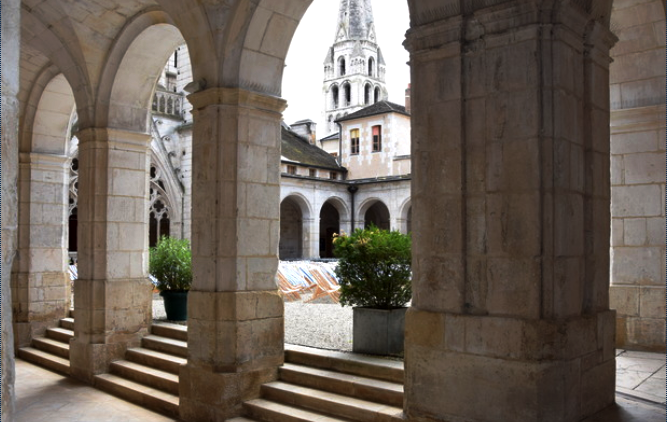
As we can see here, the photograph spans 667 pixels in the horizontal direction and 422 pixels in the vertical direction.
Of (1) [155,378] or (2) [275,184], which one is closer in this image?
(2) [275,184]

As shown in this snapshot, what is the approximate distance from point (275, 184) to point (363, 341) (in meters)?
1.69

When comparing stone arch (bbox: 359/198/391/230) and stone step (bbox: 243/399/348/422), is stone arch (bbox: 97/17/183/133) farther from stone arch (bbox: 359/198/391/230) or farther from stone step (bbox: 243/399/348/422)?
stone arch (bbox: 359/198/391/230)

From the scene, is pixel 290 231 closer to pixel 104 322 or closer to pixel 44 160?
pixel 44 160

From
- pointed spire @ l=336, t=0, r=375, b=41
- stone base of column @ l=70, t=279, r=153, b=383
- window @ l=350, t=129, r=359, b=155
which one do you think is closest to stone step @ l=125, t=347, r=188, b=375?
stone base of column @ l=70, t=279, r=153, b=383

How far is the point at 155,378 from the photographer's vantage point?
5879mm

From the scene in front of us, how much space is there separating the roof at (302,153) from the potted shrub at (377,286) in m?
16.6

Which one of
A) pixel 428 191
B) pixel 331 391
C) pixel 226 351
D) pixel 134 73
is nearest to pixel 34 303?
pixel 134 73

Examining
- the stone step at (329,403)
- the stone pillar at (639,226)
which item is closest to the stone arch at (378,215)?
the stone pillar at (639,226)

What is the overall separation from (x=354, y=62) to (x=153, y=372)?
140 feet

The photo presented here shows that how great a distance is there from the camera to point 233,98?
4.93 meters

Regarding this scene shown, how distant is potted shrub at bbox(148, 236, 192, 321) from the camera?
24.5 ft

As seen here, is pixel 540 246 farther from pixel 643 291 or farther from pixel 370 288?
pixel 643 291

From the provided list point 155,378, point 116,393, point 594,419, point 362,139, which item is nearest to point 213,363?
point 155,378

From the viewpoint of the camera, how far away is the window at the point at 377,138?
25.1 meters
